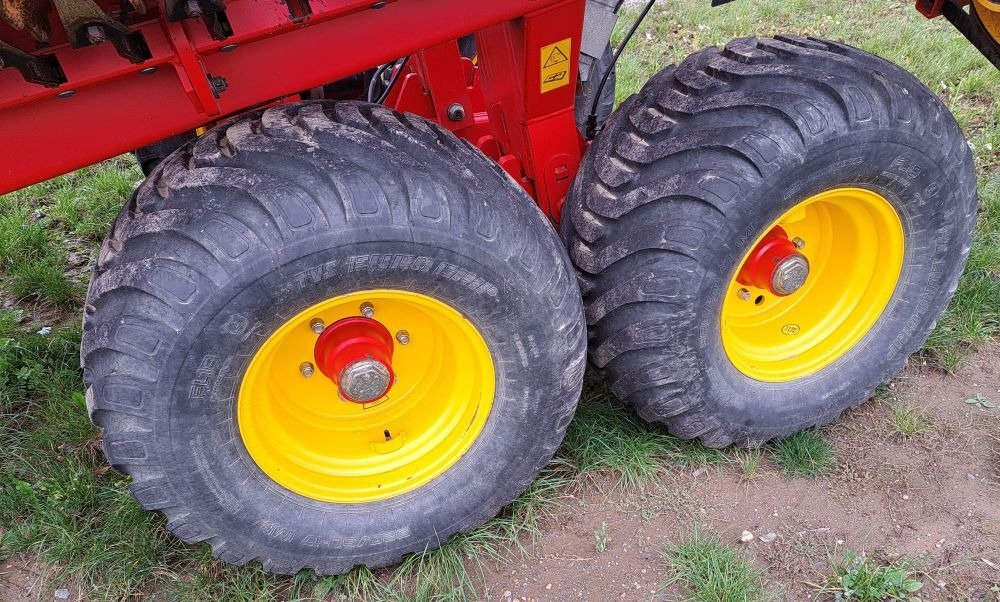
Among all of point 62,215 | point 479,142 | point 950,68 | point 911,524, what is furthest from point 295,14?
point 950,68

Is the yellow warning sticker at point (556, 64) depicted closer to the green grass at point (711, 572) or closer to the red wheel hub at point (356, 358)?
the red wheel hub at point (356, 358)

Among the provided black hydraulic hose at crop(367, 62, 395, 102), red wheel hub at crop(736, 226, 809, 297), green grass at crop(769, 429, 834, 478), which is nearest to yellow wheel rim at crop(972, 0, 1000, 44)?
red wheel hub at crop(736, 226, 809, 297)

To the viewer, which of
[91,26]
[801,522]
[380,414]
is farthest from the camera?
[801,522]

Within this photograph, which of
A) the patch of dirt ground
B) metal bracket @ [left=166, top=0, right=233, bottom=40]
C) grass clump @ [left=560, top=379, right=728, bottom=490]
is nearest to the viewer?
metal bracket @ [left=166, top=0, right=233, bottom=40]

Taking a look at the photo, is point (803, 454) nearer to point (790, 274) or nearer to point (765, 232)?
point (790, 274)

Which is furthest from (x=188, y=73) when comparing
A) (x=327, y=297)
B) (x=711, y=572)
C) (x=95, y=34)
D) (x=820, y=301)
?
(x=820, y=301)

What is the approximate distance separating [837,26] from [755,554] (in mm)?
4626

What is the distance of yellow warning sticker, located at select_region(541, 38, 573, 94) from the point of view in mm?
2182

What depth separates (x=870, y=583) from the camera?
7.49ft

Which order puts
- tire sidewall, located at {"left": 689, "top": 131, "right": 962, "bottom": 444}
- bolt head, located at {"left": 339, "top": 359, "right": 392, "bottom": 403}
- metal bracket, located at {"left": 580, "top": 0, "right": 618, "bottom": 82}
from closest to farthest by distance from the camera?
bolt head, located at {"left": 339, "top": 359, "right": 392, "bottom": 403} < tire sidewall, located at {"left": 689, "top": 131, "right": 962, "bottom": 444} < metal bracket, located at {"left": 580, "top": 0, "right": 618, "bottom": 82}

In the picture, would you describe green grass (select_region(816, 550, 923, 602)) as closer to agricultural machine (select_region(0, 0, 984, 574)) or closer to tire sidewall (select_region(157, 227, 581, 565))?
agricultural machine (select_region(0, 0, 984, 574))

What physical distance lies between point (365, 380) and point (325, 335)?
0.18 m

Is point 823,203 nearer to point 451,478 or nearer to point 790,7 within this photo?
point 451,478

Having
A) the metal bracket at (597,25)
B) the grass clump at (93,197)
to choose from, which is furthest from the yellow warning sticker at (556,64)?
the grass clump at (93,197)
